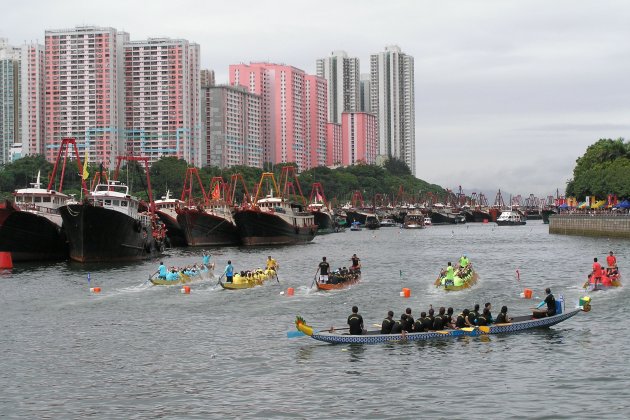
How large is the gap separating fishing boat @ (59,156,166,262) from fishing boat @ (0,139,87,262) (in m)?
3.94

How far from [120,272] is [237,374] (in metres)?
44.7

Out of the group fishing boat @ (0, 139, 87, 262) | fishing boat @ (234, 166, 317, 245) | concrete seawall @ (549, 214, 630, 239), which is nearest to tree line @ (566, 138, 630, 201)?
concrete seawall @ (549, 214, 630, 239)

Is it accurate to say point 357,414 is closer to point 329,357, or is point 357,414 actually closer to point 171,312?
point 329,357

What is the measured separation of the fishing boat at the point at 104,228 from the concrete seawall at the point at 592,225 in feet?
244

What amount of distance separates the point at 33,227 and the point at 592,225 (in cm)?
9303

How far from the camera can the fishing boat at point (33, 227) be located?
85.1 m

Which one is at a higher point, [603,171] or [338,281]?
[603,171]

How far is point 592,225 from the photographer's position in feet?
471

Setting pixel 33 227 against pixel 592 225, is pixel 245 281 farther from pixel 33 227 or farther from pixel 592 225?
pixel 592 225

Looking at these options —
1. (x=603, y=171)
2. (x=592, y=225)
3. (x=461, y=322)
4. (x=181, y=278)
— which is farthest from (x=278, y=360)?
(x=603, y=171)

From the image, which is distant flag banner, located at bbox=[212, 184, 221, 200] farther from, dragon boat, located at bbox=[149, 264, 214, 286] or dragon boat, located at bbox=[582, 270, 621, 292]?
dragon boat, located at bbox=[582, 270, 621, 292]

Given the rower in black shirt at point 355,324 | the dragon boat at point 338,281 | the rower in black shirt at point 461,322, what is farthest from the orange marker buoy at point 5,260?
the rower in black shirt at point 461,322

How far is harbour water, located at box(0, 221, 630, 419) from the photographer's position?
101ft

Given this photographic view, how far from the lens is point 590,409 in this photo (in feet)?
98.2
